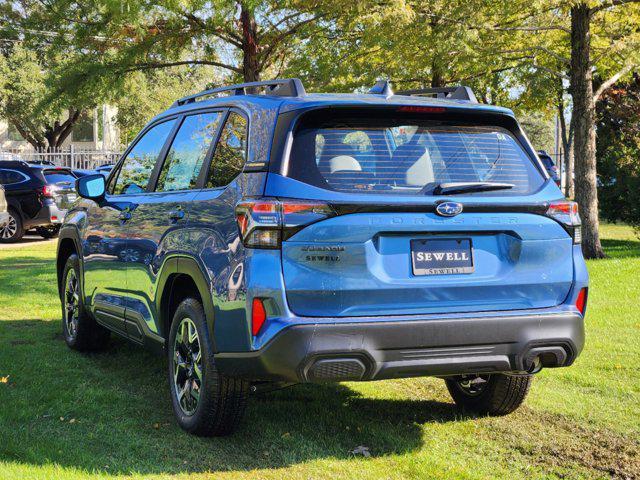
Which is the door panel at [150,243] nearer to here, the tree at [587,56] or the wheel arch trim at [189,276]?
the wheel arch trim at [189,276]

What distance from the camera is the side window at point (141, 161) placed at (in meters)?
6.01

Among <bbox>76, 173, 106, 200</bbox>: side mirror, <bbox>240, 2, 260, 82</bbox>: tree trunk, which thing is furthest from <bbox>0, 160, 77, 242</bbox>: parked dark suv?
<bbox>76, 173, 106, 200</bbox>: side mirror

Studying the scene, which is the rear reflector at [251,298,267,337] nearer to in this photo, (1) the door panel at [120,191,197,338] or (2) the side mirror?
(1) the door panel at [120,191,197,338]

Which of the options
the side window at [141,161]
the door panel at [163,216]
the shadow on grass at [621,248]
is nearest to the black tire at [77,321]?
the side window at [141,161]

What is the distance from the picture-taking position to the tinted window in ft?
65.9

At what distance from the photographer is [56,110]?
18.2m

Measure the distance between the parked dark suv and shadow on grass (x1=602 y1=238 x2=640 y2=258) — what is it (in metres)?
11.7

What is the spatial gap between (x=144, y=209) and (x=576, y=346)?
2856 millimetres

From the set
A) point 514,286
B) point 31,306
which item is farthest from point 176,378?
point 31,306

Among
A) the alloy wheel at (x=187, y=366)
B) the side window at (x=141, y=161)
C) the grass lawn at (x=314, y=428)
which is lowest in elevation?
the grass lawn at (x=314, y=428)

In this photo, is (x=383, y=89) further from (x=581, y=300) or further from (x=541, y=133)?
(x=541, y=133)

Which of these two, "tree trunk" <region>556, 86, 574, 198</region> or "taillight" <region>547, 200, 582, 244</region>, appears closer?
"taillight" <region>547, 200, 582, 244</region>

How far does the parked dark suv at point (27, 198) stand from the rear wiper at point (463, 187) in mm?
16543

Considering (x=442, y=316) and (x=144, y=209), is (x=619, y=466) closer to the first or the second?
(x=442, y=316)
